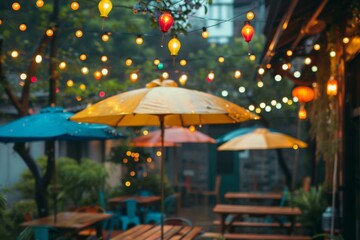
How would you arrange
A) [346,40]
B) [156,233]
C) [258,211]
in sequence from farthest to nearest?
[258,211]
[346,40]
[156,233]

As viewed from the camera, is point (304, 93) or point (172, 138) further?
point (172, 138)

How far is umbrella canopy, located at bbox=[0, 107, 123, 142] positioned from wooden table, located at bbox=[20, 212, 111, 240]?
1.16 metres

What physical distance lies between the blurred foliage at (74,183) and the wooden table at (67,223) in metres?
3.43

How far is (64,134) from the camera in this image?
695 centimetres

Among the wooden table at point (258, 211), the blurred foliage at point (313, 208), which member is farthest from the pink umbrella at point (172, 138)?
the blurred foliage at point (313, 208)

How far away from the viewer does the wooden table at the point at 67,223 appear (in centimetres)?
699

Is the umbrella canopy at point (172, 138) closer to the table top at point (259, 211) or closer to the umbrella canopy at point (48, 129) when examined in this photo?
the table top at point (259, 211)

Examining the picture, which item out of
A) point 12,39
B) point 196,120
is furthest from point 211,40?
point 196,120

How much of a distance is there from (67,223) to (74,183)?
4358mm

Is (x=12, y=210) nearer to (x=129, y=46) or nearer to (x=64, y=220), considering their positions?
(x=64, y=220)

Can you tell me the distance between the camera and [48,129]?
7027 mm

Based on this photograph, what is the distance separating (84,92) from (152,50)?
10.4 meters

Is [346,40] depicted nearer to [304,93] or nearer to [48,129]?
[304,93]

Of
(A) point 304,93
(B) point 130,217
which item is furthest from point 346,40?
(B) point 130,217
